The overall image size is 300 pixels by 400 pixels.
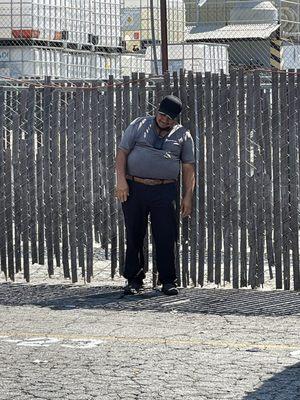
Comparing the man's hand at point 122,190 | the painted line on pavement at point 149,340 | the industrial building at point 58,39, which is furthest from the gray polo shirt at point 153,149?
the industrial building at point 58,39

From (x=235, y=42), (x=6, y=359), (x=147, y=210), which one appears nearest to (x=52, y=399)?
(x=6, y=359)

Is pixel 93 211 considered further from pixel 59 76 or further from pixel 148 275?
pixel 59 76

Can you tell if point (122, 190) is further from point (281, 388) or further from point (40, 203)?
point (281, 388)

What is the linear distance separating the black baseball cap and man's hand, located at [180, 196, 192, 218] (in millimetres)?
→ 774

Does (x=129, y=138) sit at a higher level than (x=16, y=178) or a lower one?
higher

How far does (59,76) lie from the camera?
1981 centimetres

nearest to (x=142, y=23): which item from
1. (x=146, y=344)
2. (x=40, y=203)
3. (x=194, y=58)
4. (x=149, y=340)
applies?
(x=194, y=58)

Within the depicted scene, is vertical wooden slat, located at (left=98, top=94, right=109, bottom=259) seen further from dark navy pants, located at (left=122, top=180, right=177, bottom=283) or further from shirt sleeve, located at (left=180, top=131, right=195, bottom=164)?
shirt sleeve, located at (left=180, top=131, right=195, bottom=164)

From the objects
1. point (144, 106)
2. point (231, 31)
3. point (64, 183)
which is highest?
point (231, 31)

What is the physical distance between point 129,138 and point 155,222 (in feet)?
2.52

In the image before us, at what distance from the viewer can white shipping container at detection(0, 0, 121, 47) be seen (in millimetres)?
19344

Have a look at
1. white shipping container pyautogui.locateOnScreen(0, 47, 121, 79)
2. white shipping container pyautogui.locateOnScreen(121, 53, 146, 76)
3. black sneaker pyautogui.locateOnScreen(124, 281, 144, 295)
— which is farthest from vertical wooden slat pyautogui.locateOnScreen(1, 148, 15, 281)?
white shipping container pyautogui.locateOnScreen(121, 53, 146, 76)

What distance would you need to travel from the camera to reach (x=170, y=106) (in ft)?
38.2

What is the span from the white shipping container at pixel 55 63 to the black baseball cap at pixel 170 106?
7.63 meters
